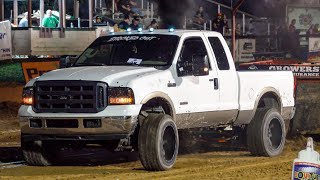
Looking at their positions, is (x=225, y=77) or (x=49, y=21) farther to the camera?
(x=49, y=21)

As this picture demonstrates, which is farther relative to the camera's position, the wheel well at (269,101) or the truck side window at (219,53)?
the wheel well at (269,101)

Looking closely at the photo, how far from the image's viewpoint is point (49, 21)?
23.1m

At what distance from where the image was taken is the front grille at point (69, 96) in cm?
1063

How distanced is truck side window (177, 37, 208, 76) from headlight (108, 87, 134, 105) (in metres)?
1.13

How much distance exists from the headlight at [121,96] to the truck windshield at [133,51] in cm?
108

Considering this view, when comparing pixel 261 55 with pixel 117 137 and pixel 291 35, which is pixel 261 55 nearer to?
pixel 291 35

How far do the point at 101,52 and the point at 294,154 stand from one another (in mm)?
3459

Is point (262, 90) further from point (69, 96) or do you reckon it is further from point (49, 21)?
point (49, 21)

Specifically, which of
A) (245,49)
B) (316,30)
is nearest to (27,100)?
(245,49)

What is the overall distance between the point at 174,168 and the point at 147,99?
1.09m

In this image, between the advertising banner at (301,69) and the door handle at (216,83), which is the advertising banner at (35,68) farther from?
the door handle at (216,83)

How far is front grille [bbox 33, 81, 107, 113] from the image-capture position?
10.6 meters

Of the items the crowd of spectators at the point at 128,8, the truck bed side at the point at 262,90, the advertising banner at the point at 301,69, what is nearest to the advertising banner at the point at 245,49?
the crowd of spectators at the point at 128,8

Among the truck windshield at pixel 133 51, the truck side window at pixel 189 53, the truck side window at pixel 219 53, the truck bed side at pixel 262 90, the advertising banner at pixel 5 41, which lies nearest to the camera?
the truck side window at pixel 189 53
